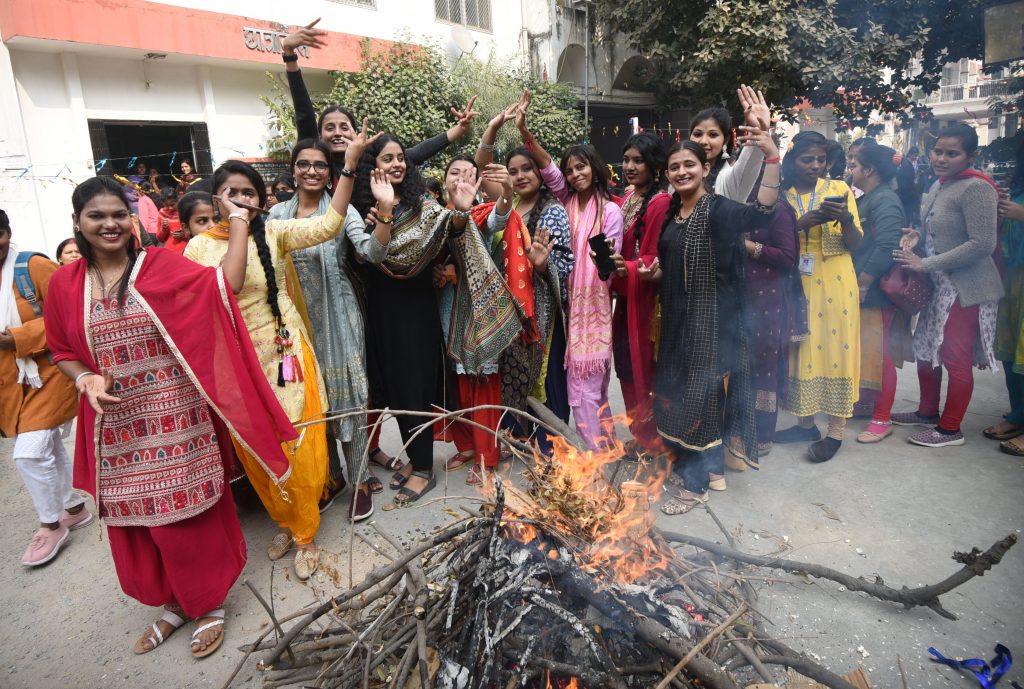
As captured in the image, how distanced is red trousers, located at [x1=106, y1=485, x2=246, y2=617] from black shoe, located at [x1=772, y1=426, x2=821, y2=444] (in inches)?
136

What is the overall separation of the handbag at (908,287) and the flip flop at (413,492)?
326cm

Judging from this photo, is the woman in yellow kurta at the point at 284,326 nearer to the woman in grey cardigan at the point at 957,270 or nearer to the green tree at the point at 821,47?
the woman in grey cardigan at the point at 957,270

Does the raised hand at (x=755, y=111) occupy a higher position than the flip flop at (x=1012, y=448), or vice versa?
the raised hand at (x=755, y=111)

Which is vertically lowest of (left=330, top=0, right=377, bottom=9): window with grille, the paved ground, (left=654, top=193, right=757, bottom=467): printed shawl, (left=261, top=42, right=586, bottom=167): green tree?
the paved ground

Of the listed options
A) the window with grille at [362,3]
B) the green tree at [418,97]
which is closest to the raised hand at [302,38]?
the green tree at [418,97]

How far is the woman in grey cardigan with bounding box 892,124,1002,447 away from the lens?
366cm

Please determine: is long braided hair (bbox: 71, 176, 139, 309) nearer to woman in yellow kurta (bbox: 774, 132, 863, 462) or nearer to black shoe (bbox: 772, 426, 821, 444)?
woman in yellow kurta (bbox: 774, 132, 863, 462)

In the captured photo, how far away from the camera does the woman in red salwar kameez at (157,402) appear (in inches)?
92.1

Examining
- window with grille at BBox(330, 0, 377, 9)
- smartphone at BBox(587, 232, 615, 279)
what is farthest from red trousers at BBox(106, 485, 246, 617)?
window with grille at BBox(330, 0, 377, 9)

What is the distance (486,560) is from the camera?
2039mm

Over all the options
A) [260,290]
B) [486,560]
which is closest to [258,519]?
[260,290]

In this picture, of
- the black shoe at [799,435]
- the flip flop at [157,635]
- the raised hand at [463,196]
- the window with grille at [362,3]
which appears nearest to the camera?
the flip flop at [157,635]

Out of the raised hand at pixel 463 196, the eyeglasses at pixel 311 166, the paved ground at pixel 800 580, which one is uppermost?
the eyeglasses at pixel 311 166

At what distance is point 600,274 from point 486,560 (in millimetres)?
1917
